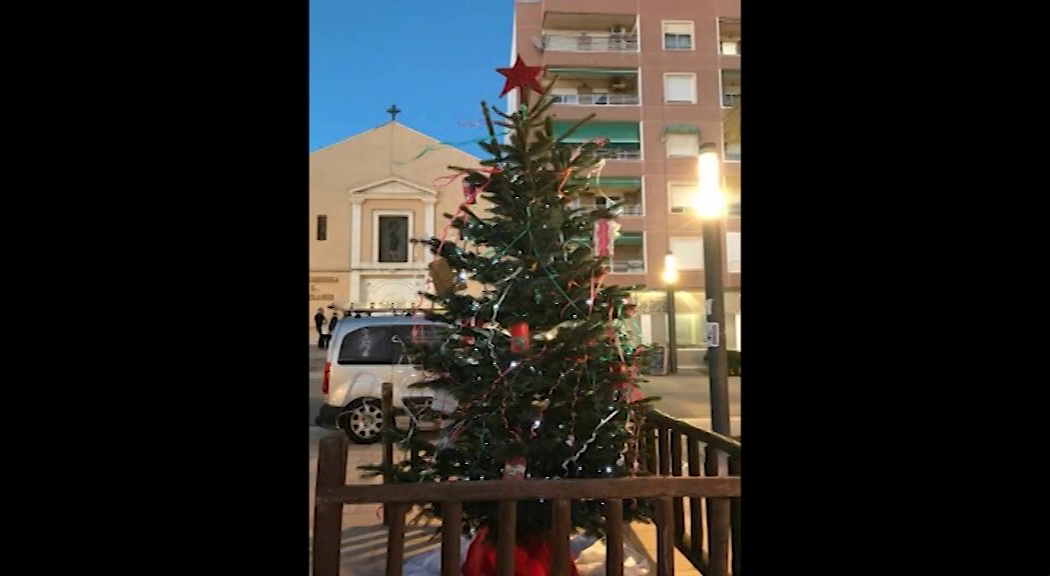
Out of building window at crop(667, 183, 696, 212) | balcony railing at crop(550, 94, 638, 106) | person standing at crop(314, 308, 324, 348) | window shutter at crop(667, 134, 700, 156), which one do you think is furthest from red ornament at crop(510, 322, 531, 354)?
window shutter at crop(667, 134, 700, 156)

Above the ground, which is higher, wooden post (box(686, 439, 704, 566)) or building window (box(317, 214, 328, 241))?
building window (box(317, 214, 328, 241))

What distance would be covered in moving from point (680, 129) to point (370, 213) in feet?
35.4

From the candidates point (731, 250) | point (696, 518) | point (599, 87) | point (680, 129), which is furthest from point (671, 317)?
point (696, 518)

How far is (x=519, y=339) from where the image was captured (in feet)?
8.33

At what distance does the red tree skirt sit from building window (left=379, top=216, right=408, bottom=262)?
18548 mm

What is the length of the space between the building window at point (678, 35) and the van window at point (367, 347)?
1653 cm

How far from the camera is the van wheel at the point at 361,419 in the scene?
671 centimetres

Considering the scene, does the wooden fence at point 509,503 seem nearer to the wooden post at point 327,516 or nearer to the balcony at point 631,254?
the wooden post at point 327,516

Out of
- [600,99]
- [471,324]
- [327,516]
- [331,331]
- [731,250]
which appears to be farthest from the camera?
[600,99]

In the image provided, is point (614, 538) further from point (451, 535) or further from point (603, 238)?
point (603, 238)

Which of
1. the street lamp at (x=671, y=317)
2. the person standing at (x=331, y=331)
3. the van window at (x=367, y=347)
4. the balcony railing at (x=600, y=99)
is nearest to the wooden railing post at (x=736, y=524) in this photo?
the van window at (x=367, y=347)

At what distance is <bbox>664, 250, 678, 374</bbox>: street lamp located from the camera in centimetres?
1666

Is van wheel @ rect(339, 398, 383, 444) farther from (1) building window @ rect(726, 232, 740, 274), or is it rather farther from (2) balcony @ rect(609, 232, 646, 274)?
(2) balcony @ rect(609, 232, 646, 274)
